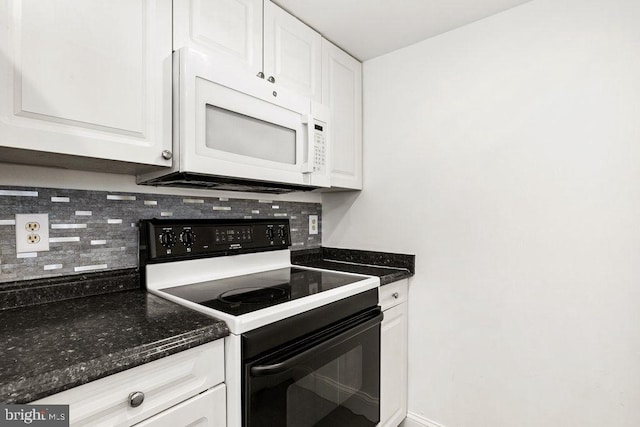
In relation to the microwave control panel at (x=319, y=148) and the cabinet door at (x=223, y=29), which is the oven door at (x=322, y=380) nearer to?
the microwave control panel at (x=319, y=148)

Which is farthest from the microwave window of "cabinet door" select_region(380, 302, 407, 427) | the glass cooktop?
"cabinet door" select_region(380, 302, 407, 427)

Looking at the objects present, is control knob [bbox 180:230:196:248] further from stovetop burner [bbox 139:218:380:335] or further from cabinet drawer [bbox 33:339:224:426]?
cabinet drawer [bbox 33:339:224:426]

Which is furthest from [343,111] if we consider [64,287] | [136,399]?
[136,399]

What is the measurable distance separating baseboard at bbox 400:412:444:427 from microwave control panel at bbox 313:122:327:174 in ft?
4.43

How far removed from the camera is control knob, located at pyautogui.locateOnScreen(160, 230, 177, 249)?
1296 millimetres

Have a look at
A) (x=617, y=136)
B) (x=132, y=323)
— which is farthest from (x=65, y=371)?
(x=617, y=136)

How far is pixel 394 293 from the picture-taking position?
1657mm

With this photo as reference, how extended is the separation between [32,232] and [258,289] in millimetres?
755

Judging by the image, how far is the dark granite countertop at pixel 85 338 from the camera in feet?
2.02

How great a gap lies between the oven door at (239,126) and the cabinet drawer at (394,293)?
0.59 meters

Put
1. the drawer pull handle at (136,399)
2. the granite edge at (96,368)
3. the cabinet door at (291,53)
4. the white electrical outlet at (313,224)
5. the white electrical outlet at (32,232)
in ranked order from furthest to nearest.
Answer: the white electrical outlet at (313,224), the cabinet door at (291,53), the white electrical outlet at (32,232), the drawer pull handle at (136,399), the granite edge at (96,368)

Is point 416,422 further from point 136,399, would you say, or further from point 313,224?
point 136,399

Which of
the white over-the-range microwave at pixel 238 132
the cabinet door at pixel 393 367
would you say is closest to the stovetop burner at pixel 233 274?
the white over-the-range microwave at pixel 238 132

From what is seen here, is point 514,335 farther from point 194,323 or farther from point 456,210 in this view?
point 194,323
